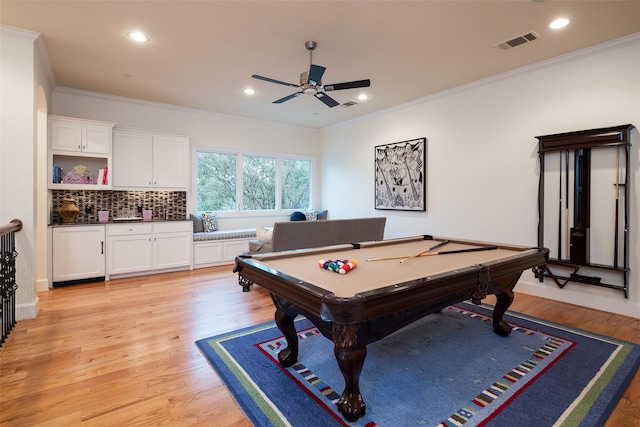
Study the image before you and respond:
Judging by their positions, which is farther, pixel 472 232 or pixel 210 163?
pixel 210 163

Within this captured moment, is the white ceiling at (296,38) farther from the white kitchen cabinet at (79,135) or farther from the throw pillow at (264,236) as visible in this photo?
the throw pillow at (264,236)

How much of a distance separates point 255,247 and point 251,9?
9.29 ft

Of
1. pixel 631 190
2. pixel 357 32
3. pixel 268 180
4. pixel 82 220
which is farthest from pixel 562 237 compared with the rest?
pixel 82 220

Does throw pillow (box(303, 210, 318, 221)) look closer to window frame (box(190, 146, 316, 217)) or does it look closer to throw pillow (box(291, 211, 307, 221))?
throw pillow (box(291, 211, 307, 221))

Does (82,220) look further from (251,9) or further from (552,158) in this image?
(552,158)

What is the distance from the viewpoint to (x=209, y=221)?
231 inches

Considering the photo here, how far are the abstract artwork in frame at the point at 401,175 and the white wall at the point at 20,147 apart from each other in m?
4.88

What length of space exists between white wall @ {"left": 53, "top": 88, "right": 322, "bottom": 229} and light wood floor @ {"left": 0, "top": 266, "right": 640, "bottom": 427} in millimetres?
2506

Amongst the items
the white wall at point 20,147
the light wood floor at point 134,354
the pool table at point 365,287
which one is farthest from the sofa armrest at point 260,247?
the white wall at point 20,147

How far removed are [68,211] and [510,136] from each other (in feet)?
20.3

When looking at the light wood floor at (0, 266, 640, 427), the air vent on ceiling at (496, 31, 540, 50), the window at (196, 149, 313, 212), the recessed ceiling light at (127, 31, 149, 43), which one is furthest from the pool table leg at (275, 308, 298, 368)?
the window at (196, 149, 313, 212)

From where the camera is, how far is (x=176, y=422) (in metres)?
1.73

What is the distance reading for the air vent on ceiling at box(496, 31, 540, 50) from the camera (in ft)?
10.5

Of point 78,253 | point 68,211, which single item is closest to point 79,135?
point 68,211
